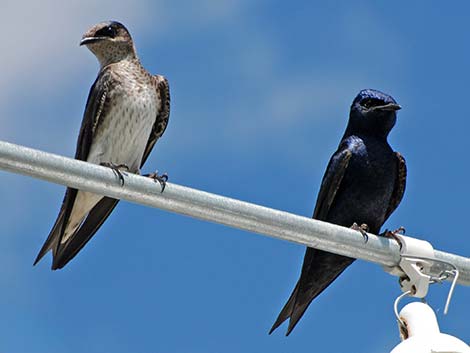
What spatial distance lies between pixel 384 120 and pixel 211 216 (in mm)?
3925

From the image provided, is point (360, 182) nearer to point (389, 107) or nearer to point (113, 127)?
point (389, 107)

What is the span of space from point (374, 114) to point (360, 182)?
21.4 inches

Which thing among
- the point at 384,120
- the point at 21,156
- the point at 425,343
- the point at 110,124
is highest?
the point at 384,120

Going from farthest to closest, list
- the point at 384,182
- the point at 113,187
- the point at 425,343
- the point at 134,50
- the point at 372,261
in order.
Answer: the point at 134,50 → the point at 384,182 → the point at 372,261 → the point at 113,187 → the point at 425,343

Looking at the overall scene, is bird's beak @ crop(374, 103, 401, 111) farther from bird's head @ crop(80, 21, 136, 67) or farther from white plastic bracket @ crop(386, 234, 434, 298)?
white plastic bracket @ crop(386, 234, 434, 298)

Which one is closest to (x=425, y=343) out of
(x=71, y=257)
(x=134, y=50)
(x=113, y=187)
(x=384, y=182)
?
(x=113, y=187)

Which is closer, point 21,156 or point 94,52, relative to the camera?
point 21,156

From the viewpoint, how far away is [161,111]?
25.6ft

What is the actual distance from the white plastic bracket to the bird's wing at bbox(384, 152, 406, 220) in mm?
3200

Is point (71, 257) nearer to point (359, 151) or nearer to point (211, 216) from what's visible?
point (359, 151)

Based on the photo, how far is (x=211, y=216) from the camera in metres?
3.85

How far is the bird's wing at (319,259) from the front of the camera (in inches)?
249

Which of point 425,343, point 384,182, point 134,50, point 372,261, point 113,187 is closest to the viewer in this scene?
point 425,343

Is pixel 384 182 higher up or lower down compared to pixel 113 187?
higher up
